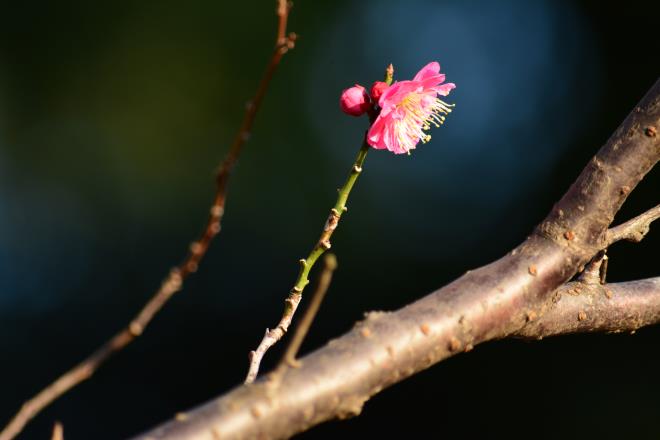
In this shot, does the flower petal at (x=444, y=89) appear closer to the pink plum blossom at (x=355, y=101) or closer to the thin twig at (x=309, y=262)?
the pink plum blossom at (x=355, y=101)

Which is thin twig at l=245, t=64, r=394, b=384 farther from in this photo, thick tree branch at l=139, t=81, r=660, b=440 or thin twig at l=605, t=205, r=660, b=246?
thin twig at l=605, t=205, r=660, b=246

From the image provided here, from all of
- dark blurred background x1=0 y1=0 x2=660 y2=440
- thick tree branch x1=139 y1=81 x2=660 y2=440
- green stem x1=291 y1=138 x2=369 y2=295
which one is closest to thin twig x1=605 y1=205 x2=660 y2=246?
thick tree branch x1=139 y1=81 x2=660 y2=440

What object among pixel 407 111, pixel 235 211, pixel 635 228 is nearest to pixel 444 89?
pixel 407 111

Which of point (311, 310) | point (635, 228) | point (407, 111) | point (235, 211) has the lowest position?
Answer: point (311, 310)

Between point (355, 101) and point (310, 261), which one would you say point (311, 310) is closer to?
point (310, 261)

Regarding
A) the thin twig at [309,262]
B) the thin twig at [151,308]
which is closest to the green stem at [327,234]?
the thin twig at [309,262]
